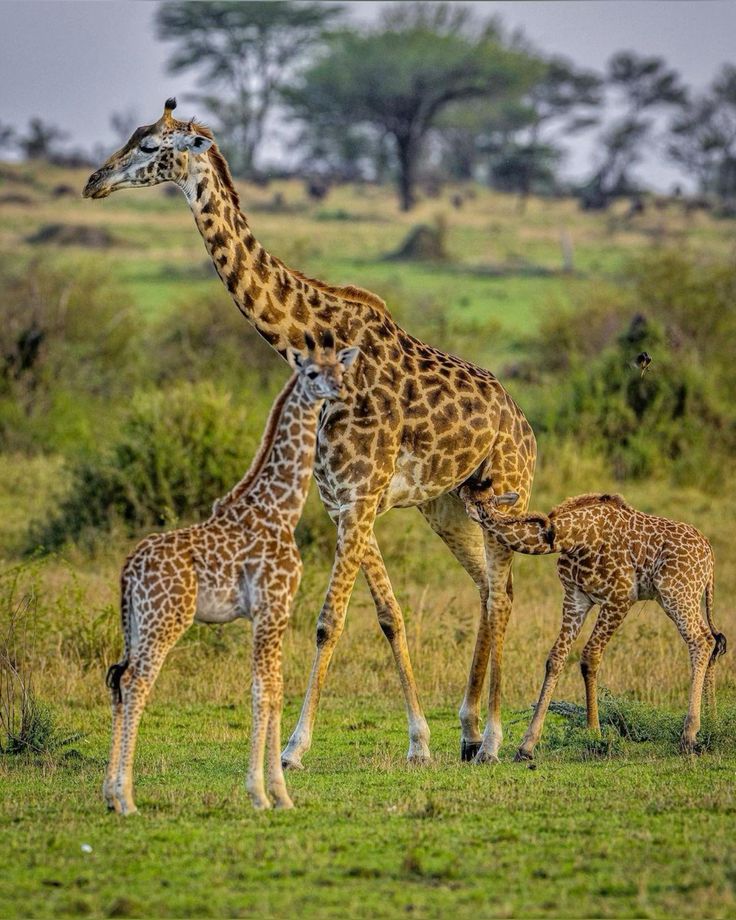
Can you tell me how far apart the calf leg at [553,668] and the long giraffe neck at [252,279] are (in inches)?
81.0

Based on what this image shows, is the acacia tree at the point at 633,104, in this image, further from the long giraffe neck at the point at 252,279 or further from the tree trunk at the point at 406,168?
the long giraffe neck at the point at 252,279

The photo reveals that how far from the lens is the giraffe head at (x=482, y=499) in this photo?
8.70 metres

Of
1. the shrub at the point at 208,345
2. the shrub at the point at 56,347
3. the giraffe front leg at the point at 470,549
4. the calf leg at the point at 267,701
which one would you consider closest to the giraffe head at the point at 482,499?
the giraffe front leg at the point at 470,549

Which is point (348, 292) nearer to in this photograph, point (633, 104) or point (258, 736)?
point (258, 736)

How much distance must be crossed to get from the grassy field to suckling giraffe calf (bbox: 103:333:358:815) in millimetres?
359

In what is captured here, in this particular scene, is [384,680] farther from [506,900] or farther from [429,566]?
[506,900]

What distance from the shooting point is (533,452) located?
951 centimetres

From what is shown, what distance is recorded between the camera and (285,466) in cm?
707

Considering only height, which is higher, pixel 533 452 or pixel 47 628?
pixel 533 452

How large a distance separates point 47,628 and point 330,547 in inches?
180

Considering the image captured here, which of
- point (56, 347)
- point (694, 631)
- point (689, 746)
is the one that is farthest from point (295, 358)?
point (56, 347)

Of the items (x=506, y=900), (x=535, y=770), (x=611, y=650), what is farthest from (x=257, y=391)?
(x=506, y=900)

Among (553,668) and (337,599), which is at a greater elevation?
(337,599)

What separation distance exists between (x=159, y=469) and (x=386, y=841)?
30.0ft
